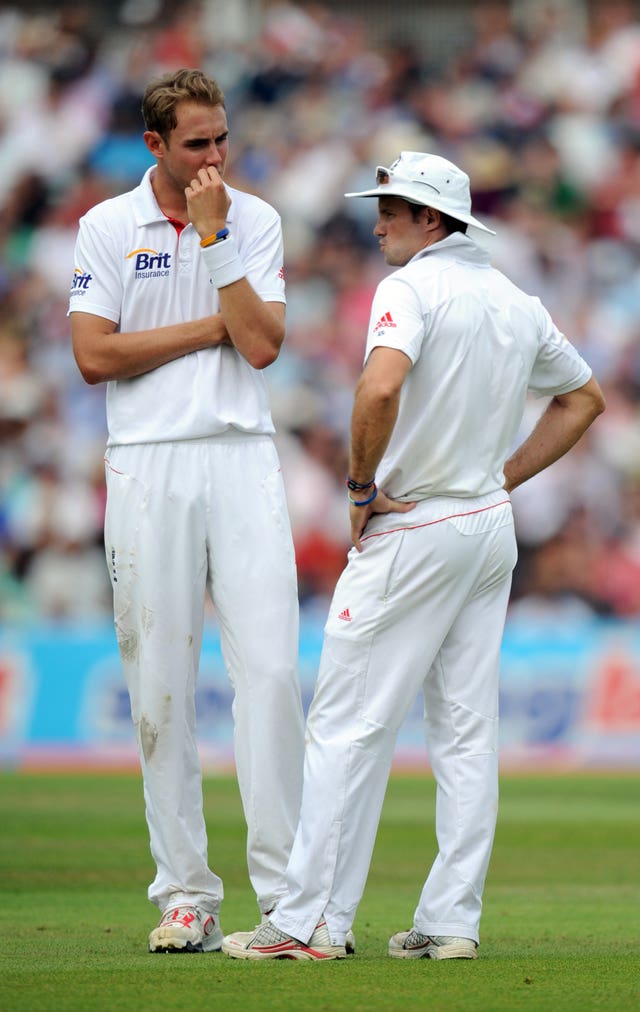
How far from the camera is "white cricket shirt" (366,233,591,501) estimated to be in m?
5.11

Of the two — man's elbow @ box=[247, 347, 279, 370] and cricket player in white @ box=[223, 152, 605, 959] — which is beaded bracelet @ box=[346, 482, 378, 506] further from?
man's elbow @ box=[247, 347, 279, 370]

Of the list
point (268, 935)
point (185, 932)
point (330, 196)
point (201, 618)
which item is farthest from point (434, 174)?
point (330, 196)

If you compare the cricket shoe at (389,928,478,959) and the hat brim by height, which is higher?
the hat brim

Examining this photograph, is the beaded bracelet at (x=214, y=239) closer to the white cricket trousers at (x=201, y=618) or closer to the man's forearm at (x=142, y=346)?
the man's forearm at (x=142, y=346)

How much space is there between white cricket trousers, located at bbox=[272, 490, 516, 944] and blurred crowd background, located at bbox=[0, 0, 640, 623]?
9.94 meters

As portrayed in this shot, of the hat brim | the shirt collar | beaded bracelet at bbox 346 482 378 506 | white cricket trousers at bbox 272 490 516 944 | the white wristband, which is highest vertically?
the hat brim

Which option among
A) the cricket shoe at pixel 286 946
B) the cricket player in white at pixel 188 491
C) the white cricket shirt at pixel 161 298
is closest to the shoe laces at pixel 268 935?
the cricket shoe at pixel 286 946

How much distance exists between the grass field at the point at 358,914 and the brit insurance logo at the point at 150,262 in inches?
81.3

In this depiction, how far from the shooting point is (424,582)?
517cm

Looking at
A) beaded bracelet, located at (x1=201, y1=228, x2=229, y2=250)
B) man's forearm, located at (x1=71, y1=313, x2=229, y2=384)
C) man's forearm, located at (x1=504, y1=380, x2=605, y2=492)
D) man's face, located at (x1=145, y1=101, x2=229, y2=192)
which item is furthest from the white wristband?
man's forearm, located at (x1=504, y1=380, x2=605, y2=492)

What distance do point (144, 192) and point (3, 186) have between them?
1385 cm

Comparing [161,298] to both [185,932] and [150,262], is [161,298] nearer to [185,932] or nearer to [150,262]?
[150,262]

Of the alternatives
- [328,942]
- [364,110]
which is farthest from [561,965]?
A: [364,110]

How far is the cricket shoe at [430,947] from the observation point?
519 centimetres
